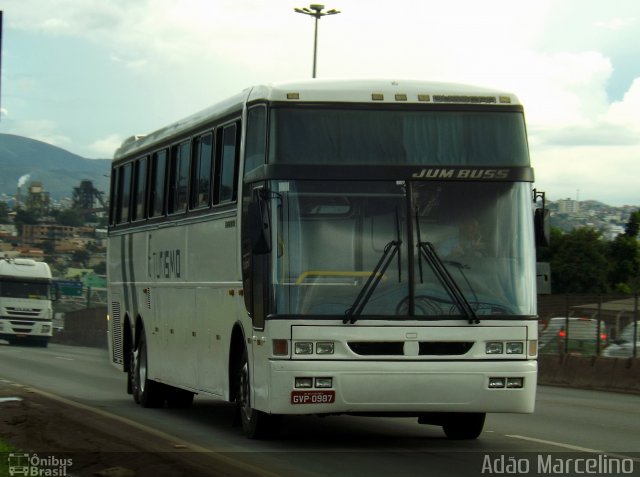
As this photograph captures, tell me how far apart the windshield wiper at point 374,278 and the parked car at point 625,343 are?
1386 cm

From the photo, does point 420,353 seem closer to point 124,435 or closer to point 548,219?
point 548,219

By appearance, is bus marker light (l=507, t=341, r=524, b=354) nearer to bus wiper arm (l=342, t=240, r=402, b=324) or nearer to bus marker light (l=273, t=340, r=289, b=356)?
bus wiper arm (l=342, t=240, r=402, b=324)

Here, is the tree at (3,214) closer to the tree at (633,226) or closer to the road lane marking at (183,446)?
the tree at (633,226)

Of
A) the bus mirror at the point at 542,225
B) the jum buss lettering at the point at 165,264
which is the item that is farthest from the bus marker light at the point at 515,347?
the jum buss lettering at the point at 165,264

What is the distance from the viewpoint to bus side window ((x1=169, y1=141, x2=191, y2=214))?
1614cm

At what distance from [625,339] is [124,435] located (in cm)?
1427

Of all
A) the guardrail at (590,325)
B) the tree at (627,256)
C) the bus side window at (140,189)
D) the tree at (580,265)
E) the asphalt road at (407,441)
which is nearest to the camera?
the asphalt road at (407,441)

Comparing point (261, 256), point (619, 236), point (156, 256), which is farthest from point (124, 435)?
point (619, 236)

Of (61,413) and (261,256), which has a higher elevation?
(261,256)

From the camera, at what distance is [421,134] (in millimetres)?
12664

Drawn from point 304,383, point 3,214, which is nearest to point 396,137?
point 304,383

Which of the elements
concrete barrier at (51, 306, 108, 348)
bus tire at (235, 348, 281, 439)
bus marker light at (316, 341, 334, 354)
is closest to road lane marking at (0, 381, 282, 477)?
bus tire at (235, 348, 281, 439)

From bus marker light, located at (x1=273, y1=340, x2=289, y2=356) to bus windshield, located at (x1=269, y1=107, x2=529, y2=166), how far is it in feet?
5.41

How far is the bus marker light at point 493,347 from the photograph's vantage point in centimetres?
1221
